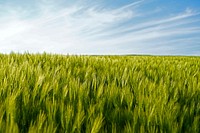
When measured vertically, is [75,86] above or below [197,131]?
above

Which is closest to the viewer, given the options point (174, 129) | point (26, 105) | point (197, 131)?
point (174, 129)

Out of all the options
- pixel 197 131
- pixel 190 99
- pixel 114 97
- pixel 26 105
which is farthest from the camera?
pixel 190 99

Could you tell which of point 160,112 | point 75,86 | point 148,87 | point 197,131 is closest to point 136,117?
point 160,112

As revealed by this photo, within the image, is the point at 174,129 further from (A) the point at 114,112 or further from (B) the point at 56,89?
(B) the point at 56,89

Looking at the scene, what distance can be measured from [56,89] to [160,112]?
2.03 feet

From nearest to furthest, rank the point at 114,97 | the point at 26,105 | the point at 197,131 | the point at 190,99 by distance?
1. the point at 197,131
2. the point at 26,105
3. the point at 114,97
4. the point at 190,99

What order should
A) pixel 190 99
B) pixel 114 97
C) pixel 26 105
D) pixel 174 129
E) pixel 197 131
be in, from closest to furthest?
pixel 174 129 < pixel 197 131 < pixel 26 105 < pixel 114 97 < pixel 190 99

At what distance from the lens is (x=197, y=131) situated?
1354 mm

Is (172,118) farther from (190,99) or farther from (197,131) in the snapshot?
(190,99)

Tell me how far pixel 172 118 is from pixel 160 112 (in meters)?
0.08

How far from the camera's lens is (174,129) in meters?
1.24

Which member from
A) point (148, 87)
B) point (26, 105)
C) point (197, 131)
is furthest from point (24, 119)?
point (148, 87)

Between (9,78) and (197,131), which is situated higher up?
(9,78)

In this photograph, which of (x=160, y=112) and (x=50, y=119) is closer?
(x=50, y=119)
